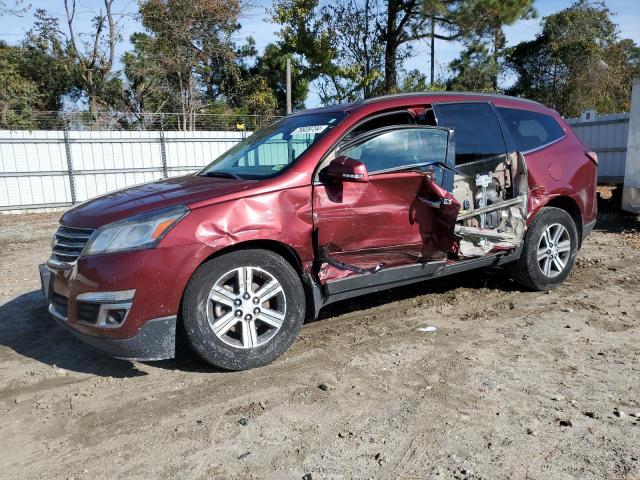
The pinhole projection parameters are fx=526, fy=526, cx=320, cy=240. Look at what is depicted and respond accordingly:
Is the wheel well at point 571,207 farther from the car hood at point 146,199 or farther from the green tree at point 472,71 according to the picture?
the green tree at point 472,71

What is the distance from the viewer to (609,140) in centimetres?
1282

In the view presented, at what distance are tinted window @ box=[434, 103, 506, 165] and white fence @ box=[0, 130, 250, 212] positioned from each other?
12688mm

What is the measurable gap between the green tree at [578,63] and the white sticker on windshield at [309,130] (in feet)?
98.5

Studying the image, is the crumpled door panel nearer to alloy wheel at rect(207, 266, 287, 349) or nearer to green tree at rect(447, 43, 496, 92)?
alloy wheel at rect(207, 266, 287, 349)

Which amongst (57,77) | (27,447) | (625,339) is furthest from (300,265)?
(57,77)

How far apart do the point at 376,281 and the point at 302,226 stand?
776 mm

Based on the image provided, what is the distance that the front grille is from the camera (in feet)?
11.4

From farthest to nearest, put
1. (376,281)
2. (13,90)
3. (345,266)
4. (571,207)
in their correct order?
(13,90) → (571,207) → (376,281) → (345,266)

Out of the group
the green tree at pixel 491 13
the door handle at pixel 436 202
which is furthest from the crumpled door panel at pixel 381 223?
the green tree at pixel 491 13

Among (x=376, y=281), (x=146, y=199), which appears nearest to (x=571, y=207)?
(x=376, y=281)

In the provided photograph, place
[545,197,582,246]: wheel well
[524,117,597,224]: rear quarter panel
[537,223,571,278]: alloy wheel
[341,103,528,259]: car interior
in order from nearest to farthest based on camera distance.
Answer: [341,103,528,259]: car interior → [524,117,597,224]: rear quarter panel → [537,223,571,278]: alloy wheel → [545,197,582,246]: wheel well

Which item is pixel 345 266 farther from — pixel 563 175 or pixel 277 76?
pixel 277 76

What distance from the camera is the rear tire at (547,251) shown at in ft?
16.5

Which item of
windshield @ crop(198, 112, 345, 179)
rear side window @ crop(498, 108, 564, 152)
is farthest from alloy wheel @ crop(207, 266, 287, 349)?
rear side window @ crop(498, 108, 564, 152)
